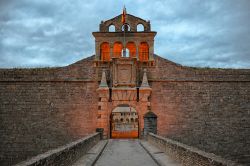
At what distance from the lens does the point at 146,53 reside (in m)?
19.1

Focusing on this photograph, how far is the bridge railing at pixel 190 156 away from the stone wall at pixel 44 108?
838 centimetres

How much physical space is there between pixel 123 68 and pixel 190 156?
1166 centimetres

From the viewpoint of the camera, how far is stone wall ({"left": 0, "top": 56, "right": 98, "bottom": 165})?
57.2ft

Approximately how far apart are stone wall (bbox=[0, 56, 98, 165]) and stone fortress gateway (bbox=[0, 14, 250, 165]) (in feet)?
0.19

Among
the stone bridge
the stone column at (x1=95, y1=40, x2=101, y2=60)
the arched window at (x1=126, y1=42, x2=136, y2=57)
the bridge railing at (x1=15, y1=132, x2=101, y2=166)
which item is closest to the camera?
the bridge railing at (x1=15, y1=132, x2=101, y2=166)

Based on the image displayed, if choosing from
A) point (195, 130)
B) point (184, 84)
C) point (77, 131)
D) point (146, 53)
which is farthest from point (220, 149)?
point (77, 131)

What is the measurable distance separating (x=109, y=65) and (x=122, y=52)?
1.56m

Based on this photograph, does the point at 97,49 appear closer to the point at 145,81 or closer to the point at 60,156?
the point at 145,81

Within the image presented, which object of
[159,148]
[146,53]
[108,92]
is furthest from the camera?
[146,53]

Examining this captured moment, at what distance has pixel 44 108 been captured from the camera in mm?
17797

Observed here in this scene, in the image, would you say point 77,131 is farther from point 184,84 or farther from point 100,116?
point 184,84

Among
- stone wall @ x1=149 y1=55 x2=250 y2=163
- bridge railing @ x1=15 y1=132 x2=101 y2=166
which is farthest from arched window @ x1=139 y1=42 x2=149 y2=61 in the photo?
bridge railing @ x1=15 y1=132 x2=101 y2=166

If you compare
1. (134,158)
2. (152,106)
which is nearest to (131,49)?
(152,106)

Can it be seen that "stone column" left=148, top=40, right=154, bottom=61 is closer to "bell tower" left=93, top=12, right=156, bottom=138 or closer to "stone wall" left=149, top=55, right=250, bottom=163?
"bell tower" left=93, top=12, right=156, bottom=138
